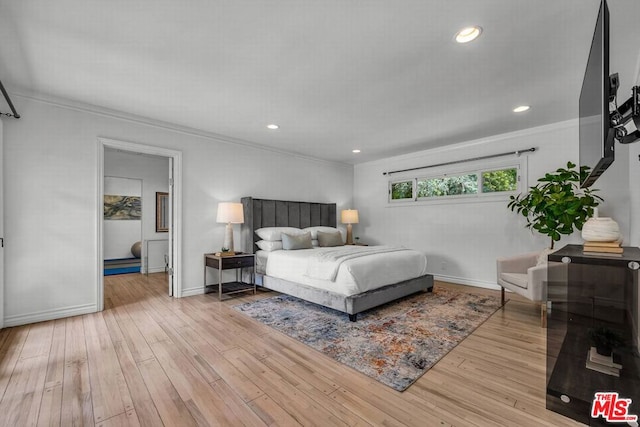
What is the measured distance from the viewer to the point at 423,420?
5.17 feet

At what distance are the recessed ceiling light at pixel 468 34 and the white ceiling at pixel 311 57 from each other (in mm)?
57

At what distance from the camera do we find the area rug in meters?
2.19

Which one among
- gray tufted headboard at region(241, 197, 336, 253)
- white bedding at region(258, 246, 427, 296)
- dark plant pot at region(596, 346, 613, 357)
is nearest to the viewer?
dark plant pot at region(596, 346, 613, 357)

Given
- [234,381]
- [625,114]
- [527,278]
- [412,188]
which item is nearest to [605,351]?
[527,278]

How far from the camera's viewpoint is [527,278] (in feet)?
10.1

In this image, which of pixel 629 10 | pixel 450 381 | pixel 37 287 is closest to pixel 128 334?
pixel 37 287

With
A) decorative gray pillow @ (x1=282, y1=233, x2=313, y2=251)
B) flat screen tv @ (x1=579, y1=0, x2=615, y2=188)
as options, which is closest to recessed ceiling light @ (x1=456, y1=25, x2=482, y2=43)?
flat screen tv @ (x1=579, y1=0, x2=615, y2=188)

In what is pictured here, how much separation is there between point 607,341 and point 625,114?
4.71 feet

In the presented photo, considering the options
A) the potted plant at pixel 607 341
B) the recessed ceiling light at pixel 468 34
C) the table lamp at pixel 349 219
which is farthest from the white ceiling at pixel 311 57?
the table lamp at pixel 349 219

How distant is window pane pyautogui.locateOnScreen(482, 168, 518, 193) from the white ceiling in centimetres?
83

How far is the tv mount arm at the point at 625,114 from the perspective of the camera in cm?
138

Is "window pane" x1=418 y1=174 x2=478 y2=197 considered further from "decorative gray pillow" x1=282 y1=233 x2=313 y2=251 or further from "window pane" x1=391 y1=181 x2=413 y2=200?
"decorative gray pillow" x1=282 y1=233 x2=313 y2=251

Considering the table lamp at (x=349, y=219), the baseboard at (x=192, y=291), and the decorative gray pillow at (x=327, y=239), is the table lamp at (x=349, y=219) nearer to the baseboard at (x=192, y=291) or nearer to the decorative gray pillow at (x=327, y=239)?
the decorative gray pillow at (x=327, y=239)

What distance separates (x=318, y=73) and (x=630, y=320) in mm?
3028
